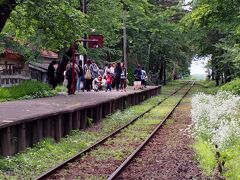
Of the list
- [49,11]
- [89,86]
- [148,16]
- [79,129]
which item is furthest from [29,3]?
[148,16]

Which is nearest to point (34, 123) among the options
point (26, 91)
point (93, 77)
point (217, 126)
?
point (217, 126)

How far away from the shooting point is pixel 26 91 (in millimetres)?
20406

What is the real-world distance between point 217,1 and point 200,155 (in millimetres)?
16369

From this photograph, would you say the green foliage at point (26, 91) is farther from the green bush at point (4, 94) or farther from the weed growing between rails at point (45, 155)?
the weed growing between rails at point (45, 155)

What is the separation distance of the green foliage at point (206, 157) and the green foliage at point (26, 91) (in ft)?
32.6

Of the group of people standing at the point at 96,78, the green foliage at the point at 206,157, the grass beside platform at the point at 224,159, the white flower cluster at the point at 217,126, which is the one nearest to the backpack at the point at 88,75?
the group of people standing at the point at 96,78

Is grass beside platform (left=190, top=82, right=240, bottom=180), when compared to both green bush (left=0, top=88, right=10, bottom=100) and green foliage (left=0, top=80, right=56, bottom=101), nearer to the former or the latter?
green bush (left=0, top=88, right=10, bottom=100)

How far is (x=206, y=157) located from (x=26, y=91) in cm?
1235

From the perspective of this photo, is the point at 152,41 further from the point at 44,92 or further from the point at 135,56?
the point at 44,92

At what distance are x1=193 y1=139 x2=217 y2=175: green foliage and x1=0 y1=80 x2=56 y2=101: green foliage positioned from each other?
391 inches

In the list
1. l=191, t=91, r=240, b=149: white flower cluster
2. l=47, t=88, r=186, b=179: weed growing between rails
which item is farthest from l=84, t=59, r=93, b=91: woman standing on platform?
l=191, t=91, r=240, b=149: white flower cluster

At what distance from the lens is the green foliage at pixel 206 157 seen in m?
9.01

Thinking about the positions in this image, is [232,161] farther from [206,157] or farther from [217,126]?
[217,126]

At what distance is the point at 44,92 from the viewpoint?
21438mm
